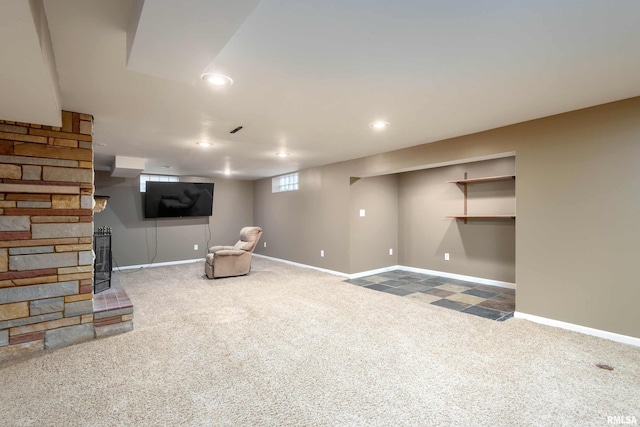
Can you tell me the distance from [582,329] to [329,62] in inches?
136

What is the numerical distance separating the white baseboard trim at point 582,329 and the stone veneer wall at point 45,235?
14.9ft

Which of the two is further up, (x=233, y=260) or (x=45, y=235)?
(x=45, y=235)

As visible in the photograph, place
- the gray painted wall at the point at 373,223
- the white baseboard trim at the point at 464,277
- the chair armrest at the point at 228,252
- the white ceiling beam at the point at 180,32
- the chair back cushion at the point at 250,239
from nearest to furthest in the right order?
the white ceiling beam at the point at 180,32 → the white baseboard trim at the point at 464,277 → the chair armrest at the point at 228,252 → the gray painted wall at the point at 373,223 → the chair back cushion at the point at 250,239

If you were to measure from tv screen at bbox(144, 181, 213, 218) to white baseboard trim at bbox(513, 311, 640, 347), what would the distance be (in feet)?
21.9

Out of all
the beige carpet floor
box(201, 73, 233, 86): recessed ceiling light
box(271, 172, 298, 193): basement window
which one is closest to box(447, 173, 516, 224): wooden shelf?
the beige carpet floor

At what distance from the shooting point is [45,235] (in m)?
2.81

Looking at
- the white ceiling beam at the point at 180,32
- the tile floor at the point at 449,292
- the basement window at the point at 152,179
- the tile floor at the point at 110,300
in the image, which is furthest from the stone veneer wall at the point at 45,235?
the basement window at the point at 152,179

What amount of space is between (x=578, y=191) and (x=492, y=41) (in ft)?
7.00

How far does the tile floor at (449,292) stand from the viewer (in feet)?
12.6

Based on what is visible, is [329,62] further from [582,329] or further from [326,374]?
[582,329]

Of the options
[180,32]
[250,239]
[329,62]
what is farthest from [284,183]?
[180,32]

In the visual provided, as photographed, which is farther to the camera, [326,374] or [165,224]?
[165,224]

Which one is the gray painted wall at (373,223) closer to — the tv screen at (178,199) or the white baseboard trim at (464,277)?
the white baseboard trim at (464,277)

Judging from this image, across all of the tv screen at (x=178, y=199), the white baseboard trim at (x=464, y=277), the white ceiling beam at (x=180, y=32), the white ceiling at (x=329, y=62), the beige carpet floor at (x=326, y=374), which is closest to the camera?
the white ceiling beam at (x=180, y=32)
